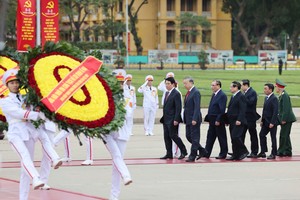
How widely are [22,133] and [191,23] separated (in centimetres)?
9862

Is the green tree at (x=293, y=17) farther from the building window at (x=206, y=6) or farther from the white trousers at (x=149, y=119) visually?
the white trousers at (x=149, y=119)

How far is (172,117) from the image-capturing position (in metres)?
19.1

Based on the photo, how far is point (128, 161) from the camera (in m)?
18.6

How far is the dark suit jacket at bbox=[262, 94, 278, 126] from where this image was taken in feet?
63.3

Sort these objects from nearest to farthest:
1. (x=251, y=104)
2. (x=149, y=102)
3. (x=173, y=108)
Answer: (x=173, y=108)
(x=251, y=104)
(x=149, y=102)

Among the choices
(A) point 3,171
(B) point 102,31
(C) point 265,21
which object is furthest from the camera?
(C) point 265,21

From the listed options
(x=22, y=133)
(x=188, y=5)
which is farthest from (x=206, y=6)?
(x=22, y=133)

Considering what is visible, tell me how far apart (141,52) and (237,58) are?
11331 mm

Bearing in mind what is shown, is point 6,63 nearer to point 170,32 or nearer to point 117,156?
point 117,156

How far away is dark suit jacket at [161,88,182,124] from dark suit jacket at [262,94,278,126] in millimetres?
1832

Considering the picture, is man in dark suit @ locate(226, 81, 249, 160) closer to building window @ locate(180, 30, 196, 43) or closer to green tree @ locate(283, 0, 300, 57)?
building window @ locate(180, 30, 196, 43)

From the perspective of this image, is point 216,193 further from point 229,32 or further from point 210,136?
point 229,32

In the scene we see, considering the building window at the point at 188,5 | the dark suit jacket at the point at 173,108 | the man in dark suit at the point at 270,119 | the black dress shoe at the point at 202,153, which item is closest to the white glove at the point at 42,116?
the dark suit jacket at the point at 173,108

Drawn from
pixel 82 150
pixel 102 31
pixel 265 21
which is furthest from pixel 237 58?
pixel 82 150
